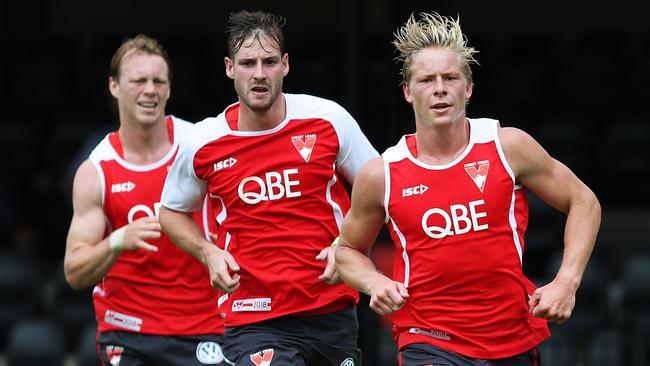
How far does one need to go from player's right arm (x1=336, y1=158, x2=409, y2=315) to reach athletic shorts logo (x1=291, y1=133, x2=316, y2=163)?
1.46 ft

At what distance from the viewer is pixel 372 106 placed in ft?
39.3

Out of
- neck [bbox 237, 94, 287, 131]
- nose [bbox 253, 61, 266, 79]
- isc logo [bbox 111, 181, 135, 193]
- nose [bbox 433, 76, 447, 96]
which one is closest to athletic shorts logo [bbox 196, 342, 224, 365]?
isc logo [bbox 111, 181, 135, 193]

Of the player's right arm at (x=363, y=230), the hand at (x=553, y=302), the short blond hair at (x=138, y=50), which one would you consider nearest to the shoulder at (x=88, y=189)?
the short blond hair at (x=138, y=50)

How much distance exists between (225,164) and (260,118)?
251mm

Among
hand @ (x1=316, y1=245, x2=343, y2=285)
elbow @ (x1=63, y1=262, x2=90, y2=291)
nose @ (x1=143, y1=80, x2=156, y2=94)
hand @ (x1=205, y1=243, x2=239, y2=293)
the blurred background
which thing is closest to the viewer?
hand @ (x1=205, y1=243, x2=239, y2=293)

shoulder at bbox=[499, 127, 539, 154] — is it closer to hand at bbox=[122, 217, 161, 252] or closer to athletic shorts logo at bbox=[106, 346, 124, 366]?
hand at bbox=[122, 217, 161, 252]

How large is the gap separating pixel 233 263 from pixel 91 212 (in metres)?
1.12

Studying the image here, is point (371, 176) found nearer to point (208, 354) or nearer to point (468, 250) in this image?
point (468, 250)

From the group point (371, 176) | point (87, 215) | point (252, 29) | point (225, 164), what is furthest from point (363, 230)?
point (87, 215)

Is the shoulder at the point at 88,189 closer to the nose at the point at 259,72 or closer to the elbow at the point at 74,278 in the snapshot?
the elbow at the point at 74,278

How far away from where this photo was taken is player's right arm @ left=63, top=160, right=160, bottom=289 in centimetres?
607

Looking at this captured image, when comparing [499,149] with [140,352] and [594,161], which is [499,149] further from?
[594,161]
